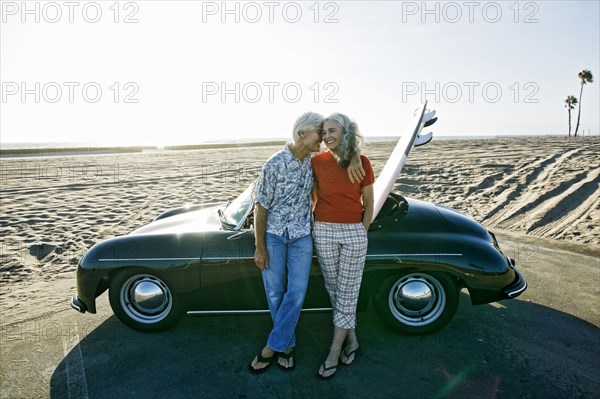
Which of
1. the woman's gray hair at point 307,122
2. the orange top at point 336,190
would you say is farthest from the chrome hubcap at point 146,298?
the woman's gray hair at point 307,122

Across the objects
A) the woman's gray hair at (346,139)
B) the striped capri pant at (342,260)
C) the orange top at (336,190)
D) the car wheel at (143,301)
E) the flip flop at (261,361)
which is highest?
the woman's gray hair at (346,139)

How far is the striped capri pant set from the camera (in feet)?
9.42

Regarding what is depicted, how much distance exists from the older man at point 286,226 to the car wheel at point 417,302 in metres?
0.92

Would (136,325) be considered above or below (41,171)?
below

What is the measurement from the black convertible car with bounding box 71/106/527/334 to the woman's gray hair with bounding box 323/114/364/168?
2.61 ft

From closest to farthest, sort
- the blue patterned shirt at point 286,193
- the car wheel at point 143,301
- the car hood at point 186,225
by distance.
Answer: the blue patterned shirt at point 286,193 → the car wheel at point 143,301 → the car hood at point 186,225

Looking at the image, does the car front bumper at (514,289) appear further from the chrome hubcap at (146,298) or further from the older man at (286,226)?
the chrome hubcap at (146,298)

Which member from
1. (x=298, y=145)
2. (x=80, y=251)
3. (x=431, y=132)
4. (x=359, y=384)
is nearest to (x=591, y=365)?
(x=359, y=384)

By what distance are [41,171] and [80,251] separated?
11556 millimetres

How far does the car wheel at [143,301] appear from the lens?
11.3 feet

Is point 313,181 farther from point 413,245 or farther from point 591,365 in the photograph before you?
point 591,365

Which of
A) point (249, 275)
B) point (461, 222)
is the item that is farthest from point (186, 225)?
point (461, 222)

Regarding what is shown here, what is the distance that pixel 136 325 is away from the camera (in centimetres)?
357

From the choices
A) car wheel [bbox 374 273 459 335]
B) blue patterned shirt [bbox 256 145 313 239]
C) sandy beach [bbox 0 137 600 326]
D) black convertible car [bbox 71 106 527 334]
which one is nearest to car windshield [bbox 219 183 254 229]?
black convertible car [bbox 71 106 527 334]
